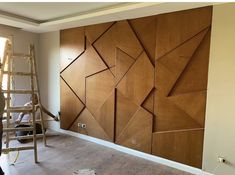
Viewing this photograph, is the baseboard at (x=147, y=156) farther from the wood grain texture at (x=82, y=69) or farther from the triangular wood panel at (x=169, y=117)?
the wood grain texture at (x=82, y=69)

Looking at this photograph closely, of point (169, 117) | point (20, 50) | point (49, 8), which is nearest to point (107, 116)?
point (169, 117)

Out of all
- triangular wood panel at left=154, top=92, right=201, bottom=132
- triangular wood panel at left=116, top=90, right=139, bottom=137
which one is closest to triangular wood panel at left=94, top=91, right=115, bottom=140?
triangular wood panel at left=116, top=90, right=139, bottom=137

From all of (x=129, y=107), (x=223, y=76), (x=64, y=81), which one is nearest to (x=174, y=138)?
(x=129, y=107)

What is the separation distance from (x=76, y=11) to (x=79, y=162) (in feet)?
8.26

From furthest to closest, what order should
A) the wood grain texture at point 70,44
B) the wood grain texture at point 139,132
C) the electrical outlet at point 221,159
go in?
the wood grain texture at point 70,44 < the wood grain texture at point 139,132 < the electrical outlet at point 221,159

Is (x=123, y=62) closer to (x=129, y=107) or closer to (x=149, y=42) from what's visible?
(x=149, y=42)

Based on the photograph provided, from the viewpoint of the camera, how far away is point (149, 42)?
3217 millimetres

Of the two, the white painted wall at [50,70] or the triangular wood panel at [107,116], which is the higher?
the white painted wall at [50,70]

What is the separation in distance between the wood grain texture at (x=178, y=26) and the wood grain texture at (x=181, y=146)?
1293 mm

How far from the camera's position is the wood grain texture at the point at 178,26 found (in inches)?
107

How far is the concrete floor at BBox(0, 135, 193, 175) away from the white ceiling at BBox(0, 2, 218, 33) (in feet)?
7.84

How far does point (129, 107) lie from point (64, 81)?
1.78 metres

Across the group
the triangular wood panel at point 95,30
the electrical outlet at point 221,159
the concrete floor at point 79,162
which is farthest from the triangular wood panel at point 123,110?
the electrical outlet at point 221,159

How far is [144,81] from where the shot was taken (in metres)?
3.29
